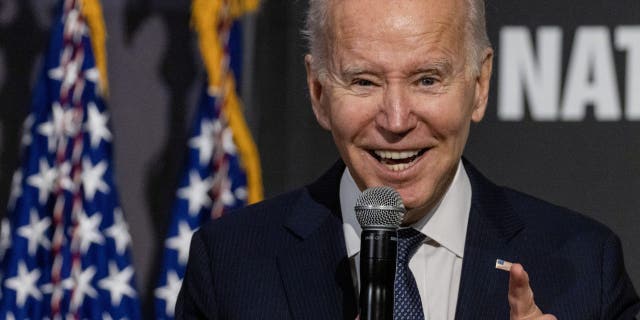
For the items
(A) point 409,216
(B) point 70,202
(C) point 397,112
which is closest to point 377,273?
(C) point 397,112

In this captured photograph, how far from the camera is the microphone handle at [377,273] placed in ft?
4.93

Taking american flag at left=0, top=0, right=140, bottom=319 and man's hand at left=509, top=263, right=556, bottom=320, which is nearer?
man's hand at left=509, top=263, right=556, bottom=320

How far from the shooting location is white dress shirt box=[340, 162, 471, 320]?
2137mm

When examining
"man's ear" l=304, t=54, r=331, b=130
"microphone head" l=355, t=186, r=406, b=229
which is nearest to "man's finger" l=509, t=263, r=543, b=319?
"microphone head" l=355, t=186, r=406, b=229

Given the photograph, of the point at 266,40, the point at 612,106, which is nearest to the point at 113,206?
the point at 266,40

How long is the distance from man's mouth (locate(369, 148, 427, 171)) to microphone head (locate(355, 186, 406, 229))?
0.35 m

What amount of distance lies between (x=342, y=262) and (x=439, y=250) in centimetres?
20

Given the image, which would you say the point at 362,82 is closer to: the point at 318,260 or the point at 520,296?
the point at 318,260

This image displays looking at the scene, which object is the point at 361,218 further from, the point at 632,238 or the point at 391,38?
the point at 632,238

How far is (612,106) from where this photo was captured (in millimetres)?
3361

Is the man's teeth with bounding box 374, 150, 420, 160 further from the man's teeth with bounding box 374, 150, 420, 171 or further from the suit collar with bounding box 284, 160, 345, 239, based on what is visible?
the suit collar with bounding box 284, 160, 345, 239

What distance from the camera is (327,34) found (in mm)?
2125

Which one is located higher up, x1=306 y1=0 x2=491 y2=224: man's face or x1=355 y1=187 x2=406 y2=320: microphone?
x1=306 y1=0 x2=491 y2=224: man's face

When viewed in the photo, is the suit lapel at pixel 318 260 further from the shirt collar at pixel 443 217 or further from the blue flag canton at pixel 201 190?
the blue flag canton at pixel 201 190
